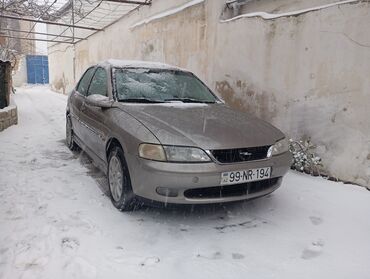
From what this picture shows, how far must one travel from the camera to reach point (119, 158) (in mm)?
3479

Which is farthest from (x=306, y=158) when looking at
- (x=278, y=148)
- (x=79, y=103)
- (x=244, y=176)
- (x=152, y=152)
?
(x=79, y=103)

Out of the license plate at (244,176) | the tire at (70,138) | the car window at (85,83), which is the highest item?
the car window at (85,83)

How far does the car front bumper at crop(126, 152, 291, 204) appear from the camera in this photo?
116 inches

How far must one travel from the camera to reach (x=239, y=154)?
313 centimetres

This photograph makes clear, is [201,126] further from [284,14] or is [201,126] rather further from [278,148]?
[284,14]

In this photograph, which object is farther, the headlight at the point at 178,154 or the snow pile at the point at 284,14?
the snow pile at the point at 284,14

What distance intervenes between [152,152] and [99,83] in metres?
1.94

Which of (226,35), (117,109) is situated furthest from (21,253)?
(226,35)

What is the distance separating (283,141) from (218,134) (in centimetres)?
77

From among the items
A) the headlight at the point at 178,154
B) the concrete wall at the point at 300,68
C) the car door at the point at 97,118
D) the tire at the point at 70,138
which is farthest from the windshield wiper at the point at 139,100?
the tire at the point at 70,138

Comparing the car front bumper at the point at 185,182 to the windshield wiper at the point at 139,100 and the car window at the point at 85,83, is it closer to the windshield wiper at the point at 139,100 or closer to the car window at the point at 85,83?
the windshield wiper at the point at 139,100

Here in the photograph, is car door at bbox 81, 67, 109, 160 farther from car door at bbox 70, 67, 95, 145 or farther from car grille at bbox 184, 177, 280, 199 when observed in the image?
car grille at bbox 184, 177, 280, 199

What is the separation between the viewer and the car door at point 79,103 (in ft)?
16.4

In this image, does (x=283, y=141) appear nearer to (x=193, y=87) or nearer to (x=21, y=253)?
(x=193, y=87)
